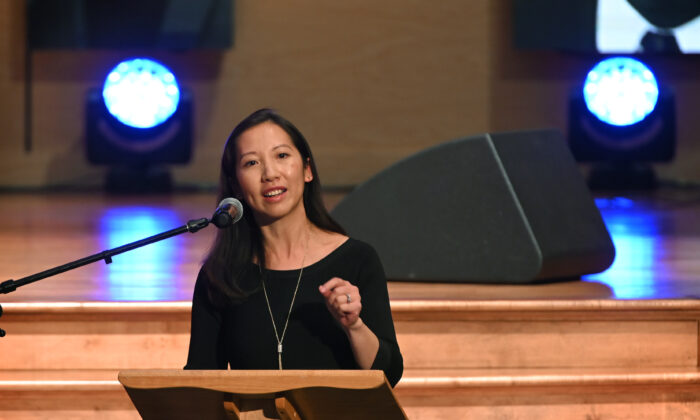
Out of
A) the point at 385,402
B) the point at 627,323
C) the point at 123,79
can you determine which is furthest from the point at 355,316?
the point at 123,79

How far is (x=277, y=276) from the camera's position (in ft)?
5.56

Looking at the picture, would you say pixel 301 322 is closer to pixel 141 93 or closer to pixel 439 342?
pixel 439 342

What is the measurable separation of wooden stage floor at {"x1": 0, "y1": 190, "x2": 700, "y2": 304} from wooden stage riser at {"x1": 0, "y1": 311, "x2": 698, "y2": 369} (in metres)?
0.06

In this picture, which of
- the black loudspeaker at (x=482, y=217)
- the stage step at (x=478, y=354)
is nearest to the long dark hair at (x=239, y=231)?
the stage step at (x=478, y=354)

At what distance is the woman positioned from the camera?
1657mm

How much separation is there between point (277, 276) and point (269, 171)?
0.17 metres

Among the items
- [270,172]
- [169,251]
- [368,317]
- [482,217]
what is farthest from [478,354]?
[169,251]

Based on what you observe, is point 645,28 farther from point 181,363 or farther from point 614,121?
point 181,363

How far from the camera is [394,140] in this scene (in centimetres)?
510

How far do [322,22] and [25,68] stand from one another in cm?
144

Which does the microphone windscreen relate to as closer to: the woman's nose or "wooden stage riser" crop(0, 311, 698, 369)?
the woman's nose

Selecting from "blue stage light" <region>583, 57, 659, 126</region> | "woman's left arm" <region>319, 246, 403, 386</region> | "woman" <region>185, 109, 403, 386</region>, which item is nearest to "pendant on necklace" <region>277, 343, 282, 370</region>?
"woman" <region>185, 109, 403, 386</region>

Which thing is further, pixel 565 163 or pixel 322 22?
pixel 322 22

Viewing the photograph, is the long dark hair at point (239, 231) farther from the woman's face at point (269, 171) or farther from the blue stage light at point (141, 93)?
the blue stage light at point (141, 93)
